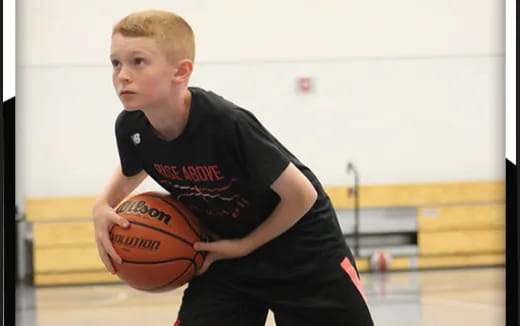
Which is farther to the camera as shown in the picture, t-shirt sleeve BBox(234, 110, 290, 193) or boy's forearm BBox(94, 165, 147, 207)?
boy's forearm BBox(94, 165, 147, 207)

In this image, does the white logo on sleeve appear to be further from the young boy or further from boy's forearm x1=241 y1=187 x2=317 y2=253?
boy's forearm x1=241 y1=187 x2=317 y2=253

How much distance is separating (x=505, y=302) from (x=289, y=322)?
4.23ft

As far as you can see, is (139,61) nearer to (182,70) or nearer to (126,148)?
(182,70)

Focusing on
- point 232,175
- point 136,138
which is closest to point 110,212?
point 136,138

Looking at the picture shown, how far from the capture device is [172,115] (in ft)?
6.08

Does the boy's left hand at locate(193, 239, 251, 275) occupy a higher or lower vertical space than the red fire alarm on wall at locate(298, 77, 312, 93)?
lower

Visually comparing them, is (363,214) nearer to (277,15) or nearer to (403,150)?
(403,150)


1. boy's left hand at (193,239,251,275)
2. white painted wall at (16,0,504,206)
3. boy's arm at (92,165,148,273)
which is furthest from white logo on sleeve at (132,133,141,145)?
white painted wall at (16,0,504,206)

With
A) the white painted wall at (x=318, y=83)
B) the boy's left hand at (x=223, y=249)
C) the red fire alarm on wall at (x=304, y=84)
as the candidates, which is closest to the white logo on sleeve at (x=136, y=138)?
the boy's left hand at (x=223, y=249)

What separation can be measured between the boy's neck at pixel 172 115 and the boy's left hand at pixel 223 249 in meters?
0.23

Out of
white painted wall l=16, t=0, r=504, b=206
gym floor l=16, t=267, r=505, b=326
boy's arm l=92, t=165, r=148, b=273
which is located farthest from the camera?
white painted wall l=16, t=0, r=504, b=206

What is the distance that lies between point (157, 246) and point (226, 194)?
180mm

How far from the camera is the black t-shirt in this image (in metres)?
1.83

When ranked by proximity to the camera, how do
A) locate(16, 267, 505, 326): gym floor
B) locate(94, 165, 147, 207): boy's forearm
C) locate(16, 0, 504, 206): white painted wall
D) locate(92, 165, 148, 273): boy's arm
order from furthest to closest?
locate(16, 0, 504, 206): white painted wall → locate(16, 267, 505, 326): gym floor → locate(94, 165, 147, 207): boy's forearm → locate(92, 165, 148, 273): boy's arm
